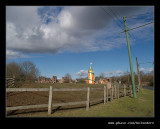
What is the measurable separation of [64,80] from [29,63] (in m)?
20.9

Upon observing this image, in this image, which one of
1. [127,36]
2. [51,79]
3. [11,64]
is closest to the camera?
[127,36]

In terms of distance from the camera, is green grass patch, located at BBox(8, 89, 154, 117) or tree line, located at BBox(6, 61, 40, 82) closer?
green grass patch, located at BBox(8, 89, 154, 117)

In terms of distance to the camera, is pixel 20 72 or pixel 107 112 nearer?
pixel 107 112

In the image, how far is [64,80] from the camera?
2243 inches

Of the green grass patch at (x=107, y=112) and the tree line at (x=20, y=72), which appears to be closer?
the green grass patch at (x=107, y=112)
